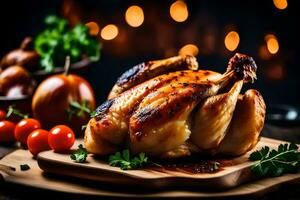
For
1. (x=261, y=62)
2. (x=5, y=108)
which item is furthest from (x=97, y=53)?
(x=261, y=62)

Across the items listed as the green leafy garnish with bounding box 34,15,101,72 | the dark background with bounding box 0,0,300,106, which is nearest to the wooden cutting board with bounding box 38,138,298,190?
the green leafy garnish with bounding box 34,15,101,72

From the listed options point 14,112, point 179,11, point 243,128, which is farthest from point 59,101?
point 179,11

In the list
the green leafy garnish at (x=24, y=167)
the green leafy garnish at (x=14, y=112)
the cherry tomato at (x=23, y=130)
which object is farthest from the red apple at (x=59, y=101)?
the green leafy garnish at (x=24, y=167)

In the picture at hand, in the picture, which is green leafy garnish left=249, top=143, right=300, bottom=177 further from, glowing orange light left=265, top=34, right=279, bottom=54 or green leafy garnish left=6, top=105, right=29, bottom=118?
glowing orange light left=265, top=34, right=279, bottom=54

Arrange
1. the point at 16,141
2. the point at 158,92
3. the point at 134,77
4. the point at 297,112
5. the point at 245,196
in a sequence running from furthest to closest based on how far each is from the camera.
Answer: the point at 297,112 → the point at 16,141 → the point at 134,77 → the point at 158,92 → the point at 245,196

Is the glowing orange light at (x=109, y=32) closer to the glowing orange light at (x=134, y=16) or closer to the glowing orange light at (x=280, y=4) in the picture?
the glowing orange light at (x=134, y=16)

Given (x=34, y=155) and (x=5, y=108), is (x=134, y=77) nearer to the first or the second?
(x=34, y=155)
